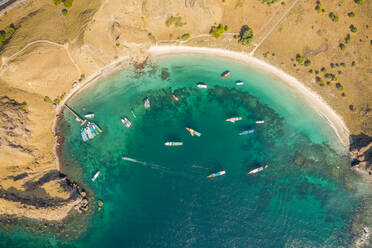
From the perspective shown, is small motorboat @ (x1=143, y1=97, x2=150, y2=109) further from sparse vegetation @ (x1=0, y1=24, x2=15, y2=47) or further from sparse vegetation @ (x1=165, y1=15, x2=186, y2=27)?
sparse vegetation @ (x1=0, y1=24, x2=15, y2=47)

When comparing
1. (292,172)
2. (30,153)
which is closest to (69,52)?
(30,153)

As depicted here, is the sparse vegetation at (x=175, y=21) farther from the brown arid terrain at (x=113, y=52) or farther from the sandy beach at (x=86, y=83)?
the sandy beach at (x=86, y=83)

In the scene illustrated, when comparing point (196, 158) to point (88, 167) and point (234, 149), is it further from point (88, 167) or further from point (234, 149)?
point (88, 167)


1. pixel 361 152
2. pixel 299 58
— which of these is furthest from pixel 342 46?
pixel 361 152

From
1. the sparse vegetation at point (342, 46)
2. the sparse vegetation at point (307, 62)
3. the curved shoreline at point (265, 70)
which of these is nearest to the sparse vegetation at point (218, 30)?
the curved shoreline at point (265, 70)

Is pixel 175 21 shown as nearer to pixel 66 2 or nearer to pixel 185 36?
pixel 185 36

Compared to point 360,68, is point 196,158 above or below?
below
